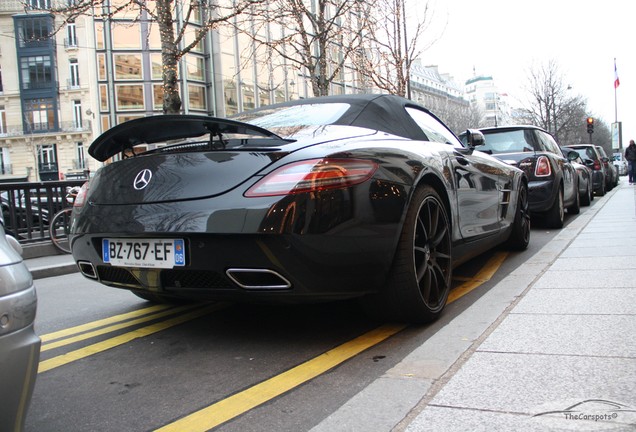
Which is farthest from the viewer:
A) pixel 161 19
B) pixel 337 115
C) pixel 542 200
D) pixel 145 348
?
pixel 161 19

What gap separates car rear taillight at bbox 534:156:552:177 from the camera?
24.1 ft

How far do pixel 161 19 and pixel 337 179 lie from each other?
942 centimetres

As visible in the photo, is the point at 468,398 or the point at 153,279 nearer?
the point at 468,398

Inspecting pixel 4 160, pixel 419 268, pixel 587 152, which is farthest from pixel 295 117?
pixel 4 160

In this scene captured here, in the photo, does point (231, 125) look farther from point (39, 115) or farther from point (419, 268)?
point (39, 115)

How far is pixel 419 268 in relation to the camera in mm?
3102

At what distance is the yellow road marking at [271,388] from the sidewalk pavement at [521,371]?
0.33 metres

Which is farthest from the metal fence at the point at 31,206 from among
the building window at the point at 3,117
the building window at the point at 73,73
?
the building window at the point at 3,117

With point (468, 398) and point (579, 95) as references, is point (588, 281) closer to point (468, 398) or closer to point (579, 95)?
point (468, 398)

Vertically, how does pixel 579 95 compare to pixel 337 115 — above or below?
above

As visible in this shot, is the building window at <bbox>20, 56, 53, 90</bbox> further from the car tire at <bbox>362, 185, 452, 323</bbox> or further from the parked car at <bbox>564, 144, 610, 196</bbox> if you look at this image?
the car tire at <bbox>362, 185, 452, 323</bbox>

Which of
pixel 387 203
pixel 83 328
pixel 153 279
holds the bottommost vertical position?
pixel 83 328

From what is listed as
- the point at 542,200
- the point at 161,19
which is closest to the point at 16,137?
the point at 161,19

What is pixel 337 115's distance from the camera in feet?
11.2
